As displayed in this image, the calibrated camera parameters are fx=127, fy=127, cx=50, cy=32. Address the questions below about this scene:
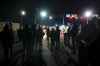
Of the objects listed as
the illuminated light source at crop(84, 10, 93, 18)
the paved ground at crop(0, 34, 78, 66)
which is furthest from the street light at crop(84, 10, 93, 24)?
the paved ground at crop(0, 34, 78, 66)

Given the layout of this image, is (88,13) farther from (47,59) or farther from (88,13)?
(47,59)

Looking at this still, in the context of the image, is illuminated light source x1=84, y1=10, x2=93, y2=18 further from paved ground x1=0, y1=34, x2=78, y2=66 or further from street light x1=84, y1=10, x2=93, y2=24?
paved ground x1=0, y1=34, x2=78, y2=66

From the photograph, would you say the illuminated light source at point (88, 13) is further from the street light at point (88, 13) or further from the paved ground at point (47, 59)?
the paved ground at point (47, 59)

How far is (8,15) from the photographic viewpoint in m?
17.9

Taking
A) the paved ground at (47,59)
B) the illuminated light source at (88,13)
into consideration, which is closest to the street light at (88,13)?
the illuminated light source at (88,13)

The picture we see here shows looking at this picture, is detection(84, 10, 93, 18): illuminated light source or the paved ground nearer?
the paved ground

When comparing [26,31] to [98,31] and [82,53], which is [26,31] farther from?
[98,31]

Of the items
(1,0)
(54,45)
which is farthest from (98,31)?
(1,0)

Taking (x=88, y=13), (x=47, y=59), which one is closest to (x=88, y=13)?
(x=88, y=13)

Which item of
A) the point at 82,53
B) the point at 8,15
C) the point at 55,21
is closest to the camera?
the point at 82,53

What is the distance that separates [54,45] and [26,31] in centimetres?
364

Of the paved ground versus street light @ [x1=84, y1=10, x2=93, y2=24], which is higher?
street light @ [x1=84, y1=10, x2=93, y2=24]

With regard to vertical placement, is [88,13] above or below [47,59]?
above

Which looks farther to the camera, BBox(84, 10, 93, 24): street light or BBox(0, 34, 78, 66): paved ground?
BBox(84, 10, 93, 24): street light
